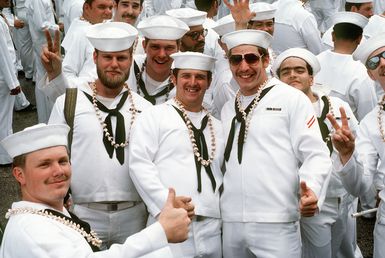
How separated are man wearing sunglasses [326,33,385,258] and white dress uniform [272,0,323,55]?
9.08 feet

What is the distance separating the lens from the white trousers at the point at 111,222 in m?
4.57

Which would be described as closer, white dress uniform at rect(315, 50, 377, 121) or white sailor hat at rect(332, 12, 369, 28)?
white dress uniform at rect(315, 50, 377, 121)

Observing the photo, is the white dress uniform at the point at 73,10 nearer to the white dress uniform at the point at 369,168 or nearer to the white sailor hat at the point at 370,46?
the white sailor hat at the point at 370,46

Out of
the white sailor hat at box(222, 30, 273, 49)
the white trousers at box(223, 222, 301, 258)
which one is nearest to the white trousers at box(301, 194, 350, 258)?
the white trousers at box(223, 222, 301, 258)

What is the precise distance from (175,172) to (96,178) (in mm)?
532

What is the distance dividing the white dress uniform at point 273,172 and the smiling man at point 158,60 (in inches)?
38.6

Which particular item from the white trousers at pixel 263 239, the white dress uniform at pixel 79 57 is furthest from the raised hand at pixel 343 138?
the white dress uniform at pixel 79 57

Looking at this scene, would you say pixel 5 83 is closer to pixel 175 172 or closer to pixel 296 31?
pixel 296 31

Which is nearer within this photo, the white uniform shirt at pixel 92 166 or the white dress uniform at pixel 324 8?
the white uniform shirt at pixel 92 166

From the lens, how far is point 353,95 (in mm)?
6074

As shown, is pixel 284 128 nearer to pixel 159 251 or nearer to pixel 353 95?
pixel 159 251

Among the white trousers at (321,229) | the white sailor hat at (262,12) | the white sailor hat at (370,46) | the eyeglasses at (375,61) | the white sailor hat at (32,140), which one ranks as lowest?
the white trousers at (321,229)

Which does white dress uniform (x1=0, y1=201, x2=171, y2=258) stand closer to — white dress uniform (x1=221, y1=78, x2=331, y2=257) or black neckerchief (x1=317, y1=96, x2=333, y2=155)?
white dress uniform (x1=221, y1=78, x2=331, y2=257)

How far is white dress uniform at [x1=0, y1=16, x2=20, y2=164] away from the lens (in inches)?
326
